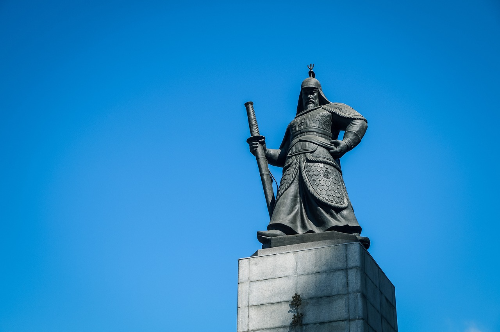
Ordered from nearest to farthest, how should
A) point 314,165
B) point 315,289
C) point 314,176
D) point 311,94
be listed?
1. point 315,289
2. point 314,176
3. point 314,165
4. point 311,94

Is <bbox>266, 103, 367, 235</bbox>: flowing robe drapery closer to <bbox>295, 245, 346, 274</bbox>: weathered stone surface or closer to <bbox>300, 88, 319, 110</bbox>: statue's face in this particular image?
<bbox>300, 88, 319, 110</bbox>: statue's face

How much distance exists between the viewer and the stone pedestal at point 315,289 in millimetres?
10891

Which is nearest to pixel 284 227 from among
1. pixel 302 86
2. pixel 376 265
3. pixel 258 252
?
pixel 258 252

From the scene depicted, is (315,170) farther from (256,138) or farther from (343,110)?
(256,138)

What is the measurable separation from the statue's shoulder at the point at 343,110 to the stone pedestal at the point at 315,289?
2804 millimetres

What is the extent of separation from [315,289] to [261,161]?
325cm

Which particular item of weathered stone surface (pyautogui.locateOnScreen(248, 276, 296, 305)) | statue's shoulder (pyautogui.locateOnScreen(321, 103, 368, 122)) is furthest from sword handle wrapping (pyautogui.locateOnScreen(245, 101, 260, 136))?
weathered stone surface (pyautogui.locateOnScreen(248, 276, 296, 305))

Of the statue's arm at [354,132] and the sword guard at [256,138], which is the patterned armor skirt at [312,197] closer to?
the statue's arm at [354,132]

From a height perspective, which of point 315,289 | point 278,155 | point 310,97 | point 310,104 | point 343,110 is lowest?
point 315,289

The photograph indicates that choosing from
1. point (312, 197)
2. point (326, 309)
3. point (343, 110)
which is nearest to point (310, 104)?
point (343, 110)

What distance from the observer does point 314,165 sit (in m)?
12.7

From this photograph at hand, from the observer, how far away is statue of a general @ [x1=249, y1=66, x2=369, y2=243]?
12.2 m

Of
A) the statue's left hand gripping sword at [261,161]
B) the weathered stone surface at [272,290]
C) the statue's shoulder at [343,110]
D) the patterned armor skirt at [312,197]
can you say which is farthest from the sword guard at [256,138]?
the weathered stone surface at [272,290]

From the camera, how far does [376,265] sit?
11.9 m
